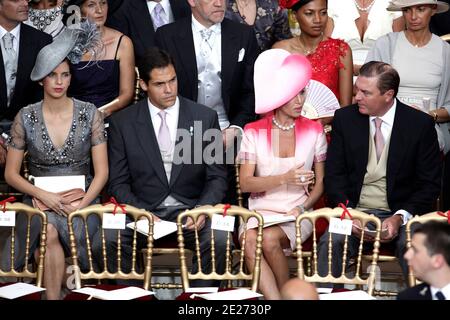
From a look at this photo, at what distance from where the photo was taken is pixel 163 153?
266 inches

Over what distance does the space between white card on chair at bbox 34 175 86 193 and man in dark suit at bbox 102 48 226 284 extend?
20 cm

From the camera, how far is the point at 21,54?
7.23 meters

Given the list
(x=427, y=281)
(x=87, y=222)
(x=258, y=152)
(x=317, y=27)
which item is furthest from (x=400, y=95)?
(x=427, y=281)

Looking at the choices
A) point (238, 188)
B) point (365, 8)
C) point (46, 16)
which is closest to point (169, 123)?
point (238, 188)

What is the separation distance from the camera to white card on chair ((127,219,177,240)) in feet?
20.7

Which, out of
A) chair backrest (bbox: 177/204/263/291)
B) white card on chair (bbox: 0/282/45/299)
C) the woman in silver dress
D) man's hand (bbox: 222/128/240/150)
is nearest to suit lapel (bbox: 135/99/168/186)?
the woman in silver dress

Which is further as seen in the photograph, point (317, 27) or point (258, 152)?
point (317, 27)

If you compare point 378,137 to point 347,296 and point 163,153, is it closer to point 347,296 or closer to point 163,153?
point 163,153

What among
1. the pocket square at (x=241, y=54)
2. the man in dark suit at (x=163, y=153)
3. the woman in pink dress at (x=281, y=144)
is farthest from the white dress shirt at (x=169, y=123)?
the pocket square at (x=241, y=54)

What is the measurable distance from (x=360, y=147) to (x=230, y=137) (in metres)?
0.82

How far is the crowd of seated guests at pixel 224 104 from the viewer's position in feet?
21.6

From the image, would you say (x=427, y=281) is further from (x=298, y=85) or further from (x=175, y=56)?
(x=175, y=56)

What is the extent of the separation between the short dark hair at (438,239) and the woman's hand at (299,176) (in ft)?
5.66

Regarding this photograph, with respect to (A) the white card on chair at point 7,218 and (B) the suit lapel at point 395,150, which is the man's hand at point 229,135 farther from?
(A) the white card on chair at point 7,218
